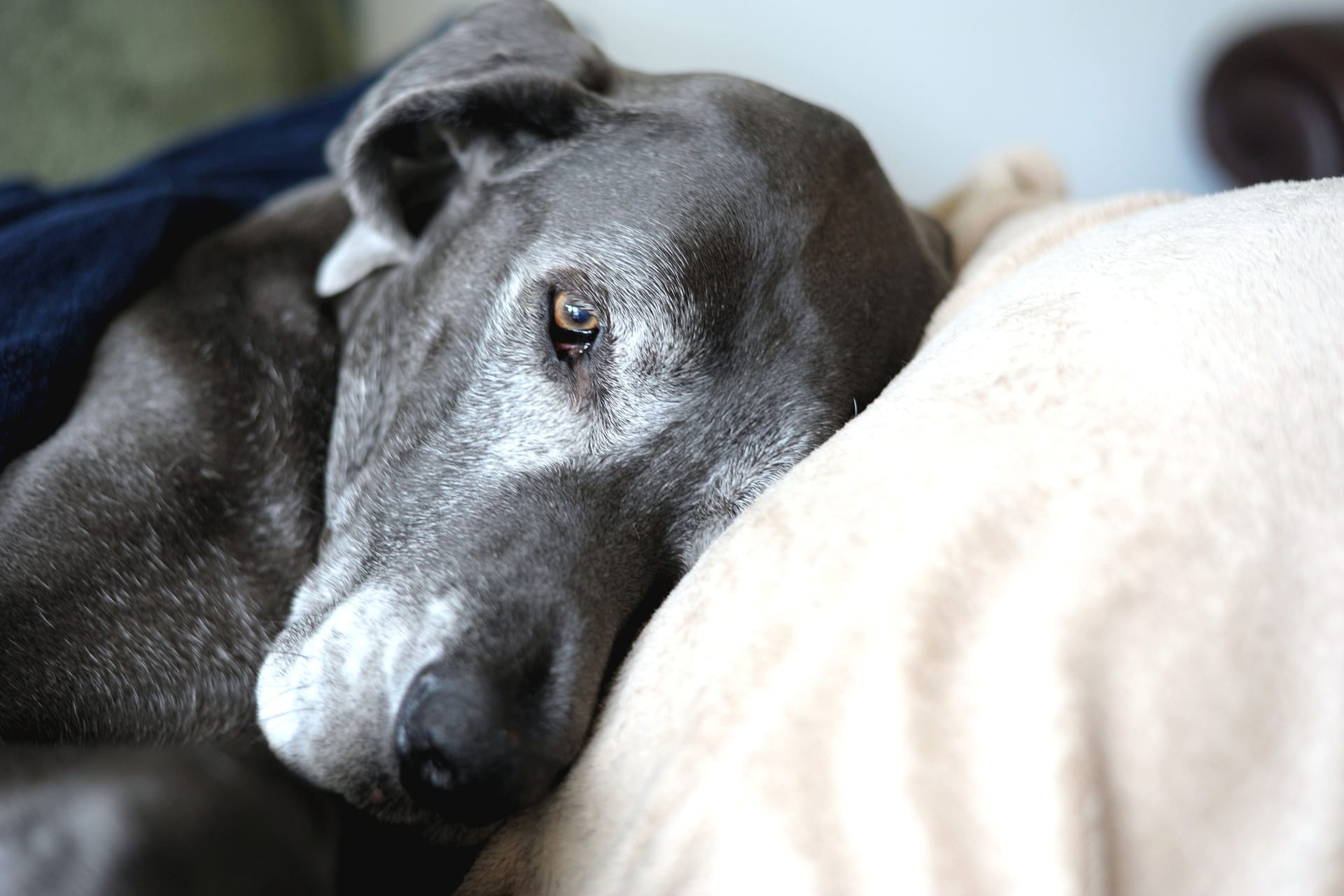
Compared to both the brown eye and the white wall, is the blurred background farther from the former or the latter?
the brown eye

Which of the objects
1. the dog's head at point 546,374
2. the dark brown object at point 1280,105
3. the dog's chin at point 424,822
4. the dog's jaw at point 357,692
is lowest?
the dog's chin at point 424,822

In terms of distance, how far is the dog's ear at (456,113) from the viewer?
1.43 meters

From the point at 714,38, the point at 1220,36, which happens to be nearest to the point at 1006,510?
the point at 714,38

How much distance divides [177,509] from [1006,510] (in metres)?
1.04

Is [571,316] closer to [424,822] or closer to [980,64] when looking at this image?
[424,822]

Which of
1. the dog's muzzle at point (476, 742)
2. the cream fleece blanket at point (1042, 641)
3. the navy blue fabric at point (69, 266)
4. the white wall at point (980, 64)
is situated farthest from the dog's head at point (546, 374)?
the white wall at point (980, 64)

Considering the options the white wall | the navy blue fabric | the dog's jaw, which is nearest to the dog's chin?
the dog's jaw

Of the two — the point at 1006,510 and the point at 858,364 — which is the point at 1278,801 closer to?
the point at 1006,510

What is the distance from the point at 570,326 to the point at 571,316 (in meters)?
0.01

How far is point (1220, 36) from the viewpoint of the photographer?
136 inches

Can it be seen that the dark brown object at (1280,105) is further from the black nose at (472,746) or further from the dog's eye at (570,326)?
the black nose at (472,746)

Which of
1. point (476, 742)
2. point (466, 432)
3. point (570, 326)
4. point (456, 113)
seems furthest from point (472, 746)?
point (456, 113)

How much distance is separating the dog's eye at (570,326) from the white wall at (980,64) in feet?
7.94

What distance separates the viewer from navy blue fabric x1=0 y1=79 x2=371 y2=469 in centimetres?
138
